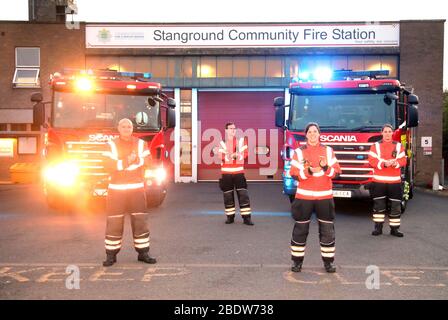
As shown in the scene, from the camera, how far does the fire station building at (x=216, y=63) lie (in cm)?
2144

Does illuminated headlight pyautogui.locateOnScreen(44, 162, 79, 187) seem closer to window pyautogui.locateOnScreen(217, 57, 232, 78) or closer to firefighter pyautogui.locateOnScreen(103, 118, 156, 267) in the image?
firefighter pyautogui.locateOnScreen(103, 118, 156, 267)

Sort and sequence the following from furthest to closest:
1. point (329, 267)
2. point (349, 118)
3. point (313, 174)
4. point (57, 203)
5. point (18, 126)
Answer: point (18, 126), point (57, 203), point (349, 118), point (313, 174), point (329, 267)

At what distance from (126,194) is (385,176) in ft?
15.1

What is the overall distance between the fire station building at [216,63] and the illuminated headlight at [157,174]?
10.9 metres

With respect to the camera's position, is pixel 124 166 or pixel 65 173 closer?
pixel 124 166

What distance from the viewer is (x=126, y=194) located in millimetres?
6441

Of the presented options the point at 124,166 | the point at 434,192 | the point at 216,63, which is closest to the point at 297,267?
the point at 124,166

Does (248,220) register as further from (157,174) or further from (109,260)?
(109,260)

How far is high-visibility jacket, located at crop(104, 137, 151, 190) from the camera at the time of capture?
644 centimetres

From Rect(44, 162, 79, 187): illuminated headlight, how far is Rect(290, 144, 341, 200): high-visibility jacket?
5802mm

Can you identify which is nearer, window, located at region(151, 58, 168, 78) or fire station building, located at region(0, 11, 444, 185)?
fire station building, located at region(0, 11, 444, 185)

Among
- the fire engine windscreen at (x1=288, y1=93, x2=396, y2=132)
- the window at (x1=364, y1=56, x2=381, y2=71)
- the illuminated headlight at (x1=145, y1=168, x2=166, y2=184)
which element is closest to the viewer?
the fire engine windscreen at (x1=288, y1=93, x2=396, y2=132)

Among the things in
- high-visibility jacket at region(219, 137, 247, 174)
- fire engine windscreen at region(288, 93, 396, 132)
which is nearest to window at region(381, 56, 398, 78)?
fire engine windscreen at region(288, 93, 396, 132)
